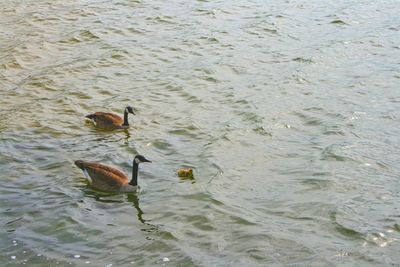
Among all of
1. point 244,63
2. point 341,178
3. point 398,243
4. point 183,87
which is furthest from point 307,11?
point 398,243

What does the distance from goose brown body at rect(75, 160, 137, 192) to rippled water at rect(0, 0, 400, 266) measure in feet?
0.57

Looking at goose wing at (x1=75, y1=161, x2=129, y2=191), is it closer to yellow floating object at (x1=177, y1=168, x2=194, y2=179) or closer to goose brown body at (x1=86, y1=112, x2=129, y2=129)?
yellow floating object at (x1=177, y1=168, x2=194, y2=179)

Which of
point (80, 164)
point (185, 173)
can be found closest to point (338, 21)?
point (185, 173)

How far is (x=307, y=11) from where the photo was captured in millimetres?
25016

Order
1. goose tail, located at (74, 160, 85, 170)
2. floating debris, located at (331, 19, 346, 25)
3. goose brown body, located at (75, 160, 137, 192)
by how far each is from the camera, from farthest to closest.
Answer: floating debris, located at (331, 19, 346, 25), goose tail, located at (74, 160, 85, 170), goose brown body, located at (75, 160, 137, 192)

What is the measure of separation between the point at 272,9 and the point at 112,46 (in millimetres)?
7165

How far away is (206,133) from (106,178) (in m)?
3.38

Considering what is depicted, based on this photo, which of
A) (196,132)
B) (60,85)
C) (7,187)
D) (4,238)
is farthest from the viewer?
(60,85)

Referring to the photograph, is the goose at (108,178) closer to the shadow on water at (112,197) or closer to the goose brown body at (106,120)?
the shadow on water at (112,197)

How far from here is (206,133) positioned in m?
15.1

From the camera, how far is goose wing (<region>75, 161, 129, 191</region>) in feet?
40.7

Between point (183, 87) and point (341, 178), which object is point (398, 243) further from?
point (183, 87)

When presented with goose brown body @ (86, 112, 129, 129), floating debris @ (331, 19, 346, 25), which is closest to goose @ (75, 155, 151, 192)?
goose brown body @ (86, 112, 129, 129)

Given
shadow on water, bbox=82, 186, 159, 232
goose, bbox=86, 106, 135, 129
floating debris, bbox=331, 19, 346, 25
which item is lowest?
shadow on water, bbox=82, 186, 159, 232
